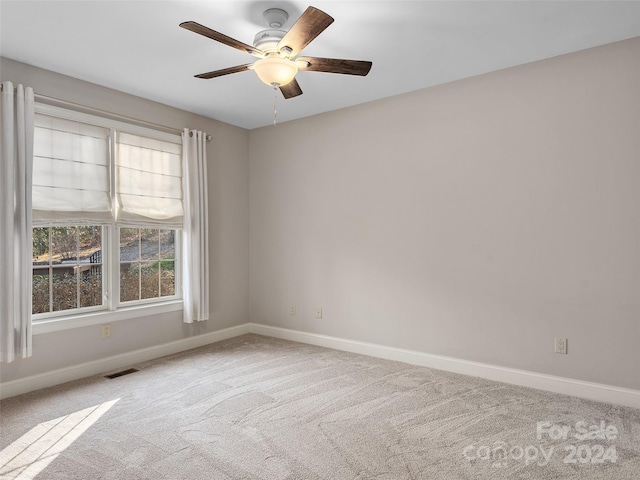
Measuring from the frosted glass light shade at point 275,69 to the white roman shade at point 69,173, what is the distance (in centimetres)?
199

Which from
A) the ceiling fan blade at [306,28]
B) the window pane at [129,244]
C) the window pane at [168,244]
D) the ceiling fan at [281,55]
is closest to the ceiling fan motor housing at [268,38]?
the ceiling fan at [281,55]

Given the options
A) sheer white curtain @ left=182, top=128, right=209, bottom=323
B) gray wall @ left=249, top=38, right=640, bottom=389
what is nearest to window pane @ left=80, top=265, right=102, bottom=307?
sheer white curtain @ left=182, top=128, right=209, bottom=323

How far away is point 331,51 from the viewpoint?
10.1 ft

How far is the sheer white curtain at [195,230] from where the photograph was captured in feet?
14.3

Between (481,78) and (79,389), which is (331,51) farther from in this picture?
(79,389)

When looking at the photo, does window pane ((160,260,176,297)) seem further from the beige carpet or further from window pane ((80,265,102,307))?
the beige carpet

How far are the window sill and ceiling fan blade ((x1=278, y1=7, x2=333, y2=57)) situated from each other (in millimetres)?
2826

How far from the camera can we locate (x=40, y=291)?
3428 millimetres

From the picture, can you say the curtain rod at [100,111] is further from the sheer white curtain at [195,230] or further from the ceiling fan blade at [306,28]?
the ceiling fan blade at [306,28]

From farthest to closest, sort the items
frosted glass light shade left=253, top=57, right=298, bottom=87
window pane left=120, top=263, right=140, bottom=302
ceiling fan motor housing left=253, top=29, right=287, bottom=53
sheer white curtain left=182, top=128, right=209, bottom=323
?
sheer white curtain left=182, top=128, right=209, bottom=323 → window pane left=120, top=263, right=140, bottom=302 → ceiling fan motor housing left=253, top=29, right=287, bottom=53 → frosted glass light shade left=253, top=57, right=298, bottom=87

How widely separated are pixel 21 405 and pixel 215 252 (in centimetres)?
231

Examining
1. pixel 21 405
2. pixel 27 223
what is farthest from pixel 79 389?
pixel 27 223

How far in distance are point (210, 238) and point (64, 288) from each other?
158 cm

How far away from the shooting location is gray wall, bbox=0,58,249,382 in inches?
131
